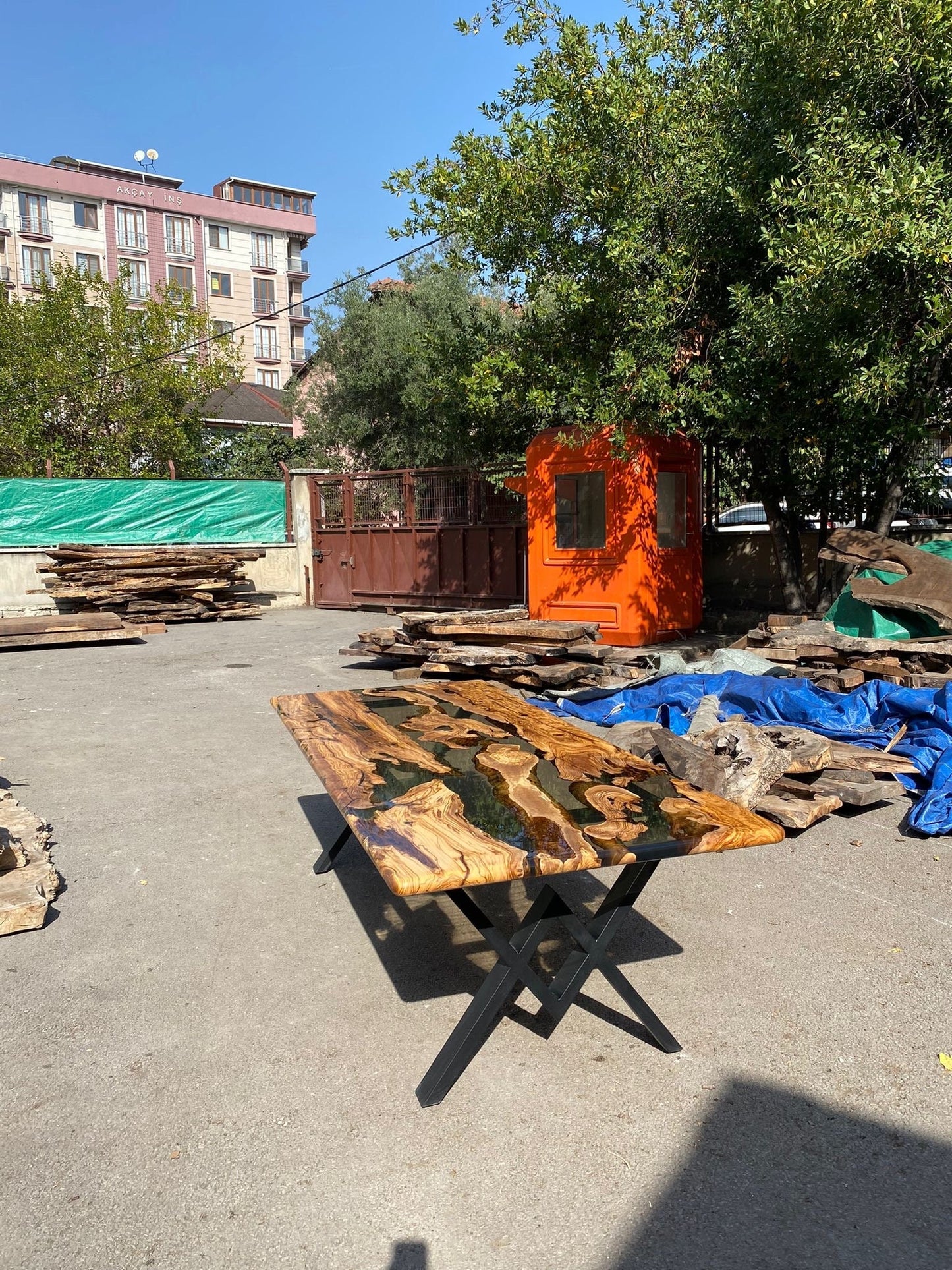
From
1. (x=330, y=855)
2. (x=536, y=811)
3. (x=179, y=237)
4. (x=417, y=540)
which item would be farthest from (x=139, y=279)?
(x=536, y=811)

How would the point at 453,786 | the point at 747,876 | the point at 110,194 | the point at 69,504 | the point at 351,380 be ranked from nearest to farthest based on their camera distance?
the point at 453,786 → the point at 747,876 → the point at 69,504 → the point at 351,380 → the point at 110,194

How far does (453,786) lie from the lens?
3273 mm

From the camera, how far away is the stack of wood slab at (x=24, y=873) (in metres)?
3.93

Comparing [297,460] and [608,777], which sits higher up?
[297,460]

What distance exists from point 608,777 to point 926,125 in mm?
7923

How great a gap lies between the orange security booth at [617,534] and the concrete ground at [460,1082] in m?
6.59

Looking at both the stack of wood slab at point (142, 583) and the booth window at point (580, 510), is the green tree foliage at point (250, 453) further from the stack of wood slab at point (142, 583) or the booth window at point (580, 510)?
the booth window at point (580, 510)

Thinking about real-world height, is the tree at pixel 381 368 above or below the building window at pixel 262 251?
below

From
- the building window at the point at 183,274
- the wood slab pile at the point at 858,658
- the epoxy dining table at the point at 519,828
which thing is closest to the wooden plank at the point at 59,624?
the wood slab pile at the point at 858,658

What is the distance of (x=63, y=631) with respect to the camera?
1370 centimetres

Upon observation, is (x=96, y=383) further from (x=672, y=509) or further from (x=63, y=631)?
(x=672, y=509)

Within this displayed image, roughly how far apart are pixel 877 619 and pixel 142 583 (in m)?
12.4

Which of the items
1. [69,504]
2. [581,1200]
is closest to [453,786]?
[581,1200]

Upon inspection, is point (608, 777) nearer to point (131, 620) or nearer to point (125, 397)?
point (131, 620)
